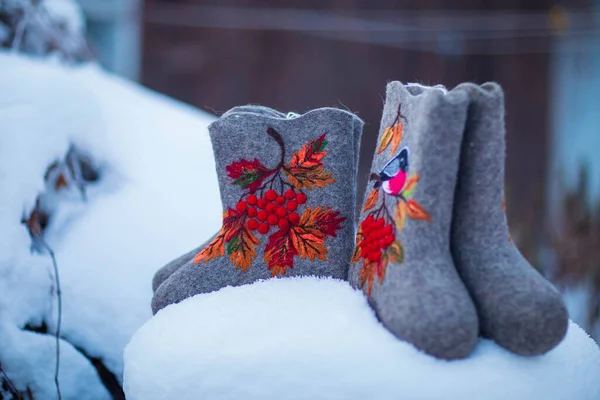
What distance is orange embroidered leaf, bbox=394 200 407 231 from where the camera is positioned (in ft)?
2.15

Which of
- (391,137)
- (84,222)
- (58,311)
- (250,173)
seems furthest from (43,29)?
(391,137)

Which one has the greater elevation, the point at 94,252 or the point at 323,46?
the point at 323,46

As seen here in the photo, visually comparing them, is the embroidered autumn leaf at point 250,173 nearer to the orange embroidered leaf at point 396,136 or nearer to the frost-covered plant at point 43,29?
the orange embroidered leaf at point 396,136

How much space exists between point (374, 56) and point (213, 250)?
8.26 feet

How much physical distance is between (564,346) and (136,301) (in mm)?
597

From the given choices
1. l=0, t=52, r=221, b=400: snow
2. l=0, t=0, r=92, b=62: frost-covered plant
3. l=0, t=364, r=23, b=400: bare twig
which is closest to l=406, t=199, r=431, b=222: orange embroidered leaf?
l=0, t=52, r=221, b=400: snow

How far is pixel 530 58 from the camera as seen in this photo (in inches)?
128

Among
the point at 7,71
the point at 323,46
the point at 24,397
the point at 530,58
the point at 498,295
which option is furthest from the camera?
the point at 530,58

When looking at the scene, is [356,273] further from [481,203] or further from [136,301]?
[136,301]

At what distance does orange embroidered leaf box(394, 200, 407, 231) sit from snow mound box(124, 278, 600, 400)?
10 cm

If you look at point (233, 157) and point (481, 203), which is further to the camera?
point (233, 157)

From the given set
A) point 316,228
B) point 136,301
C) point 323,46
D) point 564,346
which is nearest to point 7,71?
point 136,301

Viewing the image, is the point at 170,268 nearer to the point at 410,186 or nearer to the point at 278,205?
the point at 278,205

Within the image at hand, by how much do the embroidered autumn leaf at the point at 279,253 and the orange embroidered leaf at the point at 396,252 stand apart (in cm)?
14
